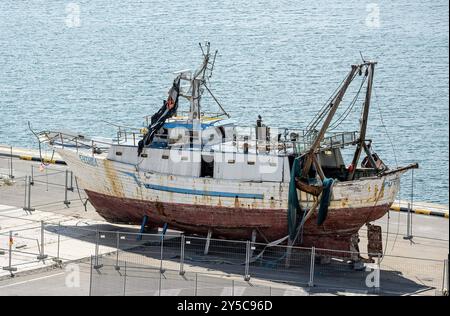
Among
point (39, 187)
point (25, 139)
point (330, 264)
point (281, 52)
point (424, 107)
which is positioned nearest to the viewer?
point (330, 264)

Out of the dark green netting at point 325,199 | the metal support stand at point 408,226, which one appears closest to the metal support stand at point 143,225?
the dark green netting at point 325,199

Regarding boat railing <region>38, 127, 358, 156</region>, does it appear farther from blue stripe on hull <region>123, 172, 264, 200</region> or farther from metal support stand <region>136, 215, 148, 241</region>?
metal support stand <region>136, 215, 148, 241</region>

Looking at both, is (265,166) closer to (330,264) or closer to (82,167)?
(330,264)

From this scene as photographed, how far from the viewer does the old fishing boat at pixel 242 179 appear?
47.6 metres

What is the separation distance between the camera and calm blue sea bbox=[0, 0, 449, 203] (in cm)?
9669

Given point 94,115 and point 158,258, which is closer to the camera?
point 158,258

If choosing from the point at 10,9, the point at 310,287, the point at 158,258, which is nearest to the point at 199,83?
the point at 158,258

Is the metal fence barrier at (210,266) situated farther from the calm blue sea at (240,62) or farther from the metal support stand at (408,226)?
the calm blue sea at (240,62)

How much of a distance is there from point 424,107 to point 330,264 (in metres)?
56.3

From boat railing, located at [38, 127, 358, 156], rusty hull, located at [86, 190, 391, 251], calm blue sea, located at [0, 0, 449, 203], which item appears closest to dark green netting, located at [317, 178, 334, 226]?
rusty hull, located at [86, 190, 391, 251]

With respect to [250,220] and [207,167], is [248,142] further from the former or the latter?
[250,220]

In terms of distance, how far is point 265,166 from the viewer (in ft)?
159

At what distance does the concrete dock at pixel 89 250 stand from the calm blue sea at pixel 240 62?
21.7 metres

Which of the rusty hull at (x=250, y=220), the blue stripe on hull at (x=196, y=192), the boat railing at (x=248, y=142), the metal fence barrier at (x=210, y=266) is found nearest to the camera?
the metal fence barrier at (x=210, y=266)
